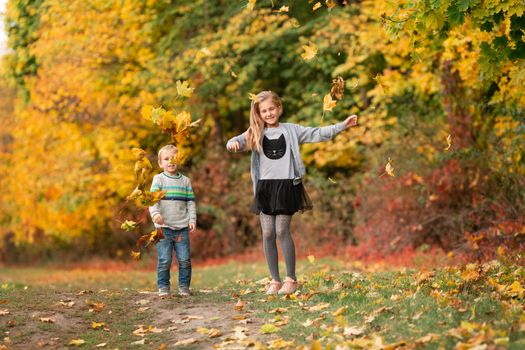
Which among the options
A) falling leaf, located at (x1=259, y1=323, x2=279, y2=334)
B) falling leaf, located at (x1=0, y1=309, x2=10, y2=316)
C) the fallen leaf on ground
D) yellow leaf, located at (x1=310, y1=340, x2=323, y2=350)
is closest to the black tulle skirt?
falling leaf, located at (x1=259, y1=323, x2=279, y2=334)

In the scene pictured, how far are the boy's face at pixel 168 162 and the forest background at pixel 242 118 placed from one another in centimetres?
594

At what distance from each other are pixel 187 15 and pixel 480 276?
39.9 feet

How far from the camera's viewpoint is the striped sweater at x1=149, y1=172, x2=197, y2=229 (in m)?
7.55

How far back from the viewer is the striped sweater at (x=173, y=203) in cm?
755

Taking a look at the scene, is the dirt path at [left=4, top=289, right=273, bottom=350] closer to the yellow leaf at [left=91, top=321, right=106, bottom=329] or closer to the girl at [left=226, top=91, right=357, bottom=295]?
the yellow leaf at [left=91, top=321, right=106, bottom=329]

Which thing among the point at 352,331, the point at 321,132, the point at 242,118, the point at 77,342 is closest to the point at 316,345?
the point at 352,331

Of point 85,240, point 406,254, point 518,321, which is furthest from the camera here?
point 85,240

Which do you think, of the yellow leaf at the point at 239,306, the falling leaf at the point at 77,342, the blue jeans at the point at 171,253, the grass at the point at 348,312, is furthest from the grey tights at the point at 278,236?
the falling leaf at the point at 77,342

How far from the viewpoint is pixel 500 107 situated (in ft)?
40.8

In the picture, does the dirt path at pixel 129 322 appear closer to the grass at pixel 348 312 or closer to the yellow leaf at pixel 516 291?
the grass at pixel 348 312

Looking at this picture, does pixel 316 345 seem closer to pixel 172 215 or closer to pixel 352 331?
pixel 352 331

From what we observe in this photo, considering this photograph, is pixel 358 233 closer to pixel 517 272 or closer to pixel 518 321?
pixel 517 272

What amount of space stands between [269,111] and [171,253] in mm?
1714

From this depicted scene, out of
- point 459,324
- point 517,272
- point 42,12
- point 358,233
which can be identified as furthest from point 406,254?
point 42,12
